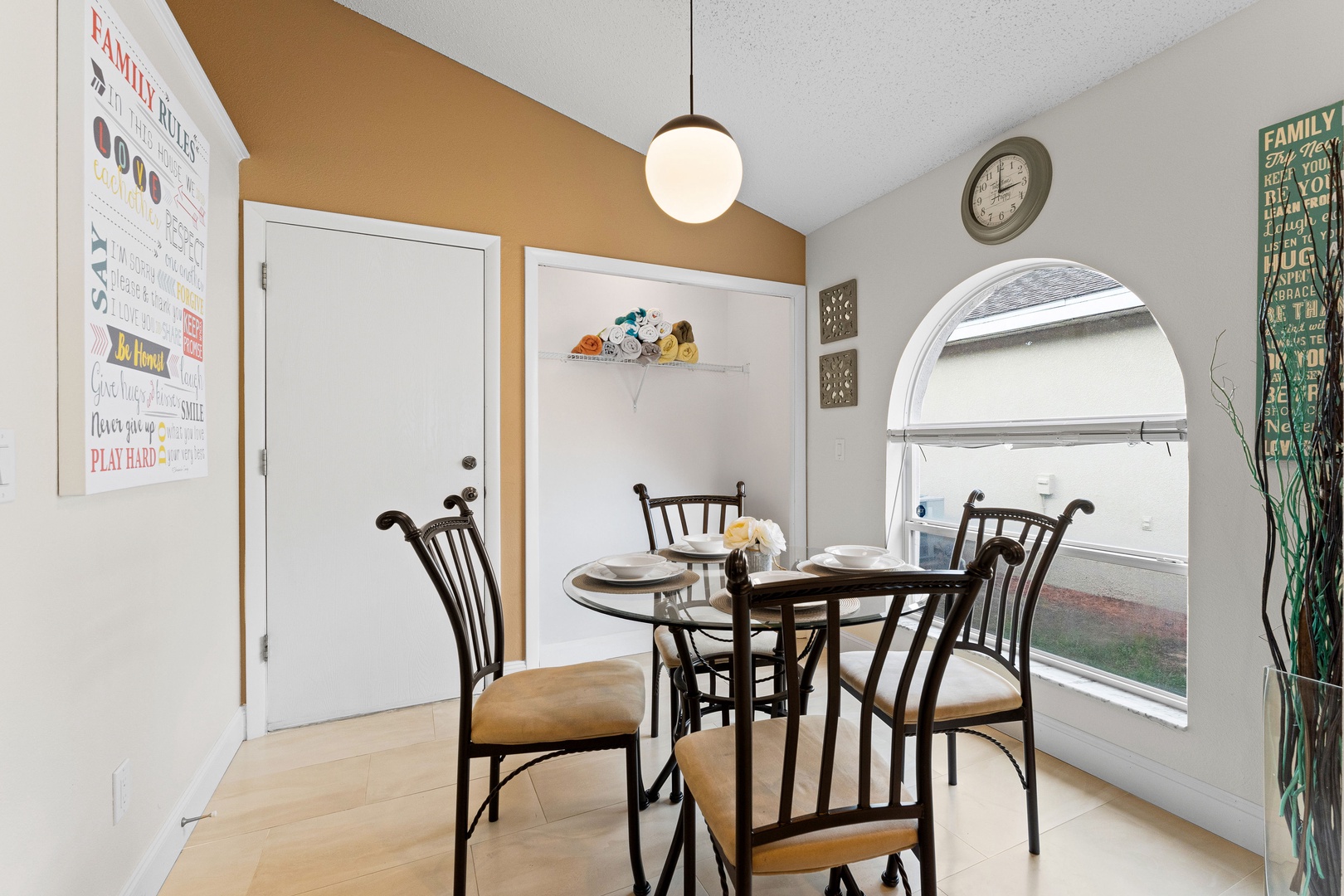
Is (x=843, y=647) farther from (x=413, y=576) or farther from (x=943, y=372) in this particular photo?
(x=413, y=576)

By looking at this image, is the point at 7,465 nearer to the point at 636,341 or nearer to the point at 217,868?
the point at 217,868

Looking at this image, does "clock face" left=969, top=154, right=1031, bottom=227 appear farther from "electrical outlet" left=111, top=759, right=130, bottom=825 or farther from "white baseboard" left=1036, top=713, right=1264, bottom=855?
"electrical outlet" left=111, top=759, right=130, bottom=825

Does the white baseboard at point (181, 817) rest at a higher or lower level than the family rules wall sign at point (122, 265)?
lower

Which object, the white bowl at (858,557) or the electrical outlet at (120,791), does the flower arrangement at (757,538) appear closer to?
the white bowl at (858,557)

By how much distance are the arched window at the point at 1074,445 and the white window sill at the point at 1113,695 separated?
29mm

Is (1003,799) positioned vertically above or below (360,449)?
below

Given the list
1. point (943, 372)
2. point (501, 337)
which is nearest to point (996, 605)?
point (943, 372)

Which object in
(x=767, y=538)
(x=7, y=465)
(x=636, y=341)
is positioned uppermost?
(x=636, y=341)

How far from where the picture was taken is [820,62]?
232cm

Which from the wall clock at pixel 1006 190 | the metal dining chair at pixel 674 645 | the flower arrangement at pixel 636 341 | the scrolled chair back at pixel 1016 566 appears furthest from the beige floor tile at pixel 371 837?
the wall clock at pixel 1006 190

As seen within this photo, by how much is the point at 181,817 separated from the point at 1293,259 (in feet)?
11.1

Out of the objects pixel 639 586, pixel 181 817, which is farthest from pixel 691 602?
pixel 181 817

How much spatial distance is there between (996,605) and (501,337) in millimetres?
2577

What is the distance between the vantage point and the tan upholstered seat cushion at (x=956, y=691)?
5.44 ft
